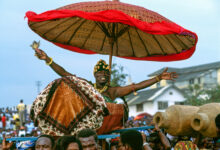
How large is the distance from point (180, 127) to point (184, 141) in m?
0.30

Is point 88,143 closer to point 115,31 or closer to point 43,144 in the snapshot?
point 43,144

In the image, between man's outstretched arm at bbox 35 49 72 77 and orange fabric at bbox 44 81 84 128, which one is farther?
man's outstretched arm at bbox 35 49 72 77

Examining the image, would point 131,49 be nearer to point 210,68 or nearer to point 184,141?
point 184,141

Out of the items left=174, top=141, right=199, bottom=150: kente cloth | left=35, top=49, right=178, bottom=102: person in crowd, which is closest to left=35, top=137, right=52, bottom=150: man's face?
left=35, top=49, right=178, bottom=102: person in crowd

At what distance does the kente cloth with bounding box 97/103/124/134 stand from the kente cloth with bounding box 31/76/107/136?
25.9 inches

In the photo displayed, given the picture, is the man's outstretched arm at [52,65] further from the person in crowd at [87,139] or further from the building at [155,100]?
the building at [155,100]

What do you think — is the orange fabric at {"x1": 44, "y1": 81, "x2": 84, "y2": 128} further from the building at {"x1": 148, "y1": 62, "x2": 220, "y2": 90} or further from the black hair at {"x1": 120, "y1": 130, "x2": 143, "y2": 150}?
the building at {"x1": 148, "y1": 62, "x2": 220, "y2": 90}

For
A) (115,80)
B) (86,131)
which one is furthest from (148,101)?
(86,131)

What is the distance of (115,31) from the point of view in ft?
21.9

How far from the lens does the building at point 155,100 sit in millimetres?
48188

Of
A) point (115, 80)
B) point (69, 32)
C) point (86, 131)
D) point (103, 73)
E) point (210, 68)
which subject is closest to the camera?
point (86, 131)

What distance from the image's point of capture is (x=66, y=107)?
4.73 meters

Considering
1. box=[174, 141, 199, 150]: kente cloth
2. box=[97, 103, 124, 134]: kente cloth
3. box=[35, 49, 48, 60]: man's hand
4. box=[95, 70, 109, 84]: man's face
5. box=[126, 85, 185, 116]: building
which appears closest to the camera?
box=[97, 103, 124, 134]: kente cloth

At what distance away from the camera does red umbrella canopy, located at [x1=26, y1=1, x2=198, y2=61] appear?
5.27 m
